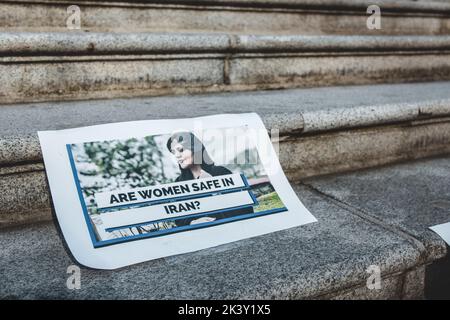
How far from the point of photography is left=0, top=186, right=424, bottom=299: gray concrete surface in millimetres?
633

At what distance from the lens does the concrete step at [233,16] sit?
1.37 metres

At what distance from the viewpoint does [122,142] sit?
0.89 meters

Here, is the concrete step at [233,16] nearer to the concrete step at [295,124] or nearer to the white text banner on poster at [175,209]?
the concrete step at [295,124]

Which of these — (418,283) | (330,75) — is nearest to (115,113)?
(418,283)

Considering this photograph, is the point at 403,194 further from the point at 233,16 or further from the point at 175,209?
the point at 233,16

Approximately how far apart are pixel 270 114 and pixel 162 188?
0.37 metres

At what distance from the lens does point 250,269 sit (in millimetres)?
690

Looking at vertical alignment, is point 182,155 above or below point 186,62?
below
